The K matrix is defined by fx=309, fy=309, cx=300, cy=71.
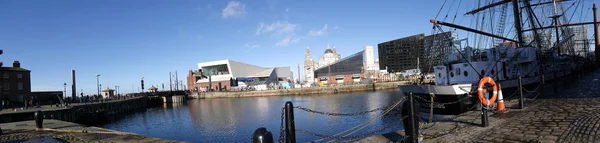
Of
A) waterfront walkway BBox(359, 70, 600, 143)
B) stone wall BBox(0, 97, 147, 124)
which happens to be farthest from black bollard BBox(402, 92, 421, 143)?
stone wall BBox(0, 97, 147, 124)

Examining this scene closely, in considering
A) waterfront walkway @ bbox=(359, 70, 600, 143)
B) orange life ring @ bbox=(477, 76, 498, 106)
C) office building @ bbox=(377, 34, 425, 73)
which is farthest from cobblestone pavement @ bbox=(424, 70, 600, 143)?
office building @ bbox=(377, 34, 425, 73)

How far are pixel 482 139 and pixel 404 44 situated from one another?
461ft

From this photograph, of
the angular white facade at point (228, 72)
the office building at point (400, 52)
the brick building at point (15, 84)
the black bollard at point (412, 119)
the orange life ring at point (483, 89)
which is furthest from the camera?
the office building at point (400, 52)

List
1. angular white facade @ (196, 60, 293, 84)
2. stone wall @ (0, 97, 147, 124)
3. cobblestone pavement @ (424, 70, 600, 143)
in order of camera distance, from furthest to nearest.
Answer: angular white facade @ (196, 60, 293, 84), stone wall @ (0, 97, 147, 124), cobblestone pavement @ (424, 70, 600, 143)

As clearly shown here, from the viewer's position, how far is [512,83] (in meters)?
22.0

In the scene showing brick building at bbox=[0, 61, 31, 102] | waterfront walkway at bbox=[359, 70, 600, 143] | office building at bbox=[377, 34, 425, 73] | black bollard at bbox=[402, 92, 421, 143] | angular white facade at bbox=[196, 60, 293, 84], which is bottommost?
waterfront walkway at bbox=[359, 70, 600, 143]

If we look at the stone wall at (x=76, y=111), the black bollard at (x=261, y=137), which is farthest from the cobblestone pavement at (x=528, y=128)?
the stone wall at (x=76, y=111)

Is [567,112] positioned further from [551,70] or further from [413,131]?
[551,70]

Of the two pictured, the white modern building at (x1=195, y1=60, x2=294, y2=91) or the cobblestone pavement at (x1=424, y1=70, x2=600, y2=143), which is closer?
the cobblestone pavement at (x1=424, y1=70, x2=600, y2=143)

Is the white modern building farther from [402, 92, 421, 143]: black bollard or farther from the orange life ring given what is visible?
[402, 92, 421, 143]: black bollard

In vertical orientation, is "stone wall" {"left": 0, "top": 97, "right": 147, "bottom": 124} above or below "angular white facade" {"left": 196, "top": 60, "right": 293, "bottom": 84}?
below

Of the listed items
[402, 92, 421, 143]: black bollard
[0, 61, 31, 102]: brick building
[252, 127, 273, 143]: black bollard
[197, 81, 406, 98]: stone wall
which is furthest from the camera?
[197, 81, 406, 98]: stone wall

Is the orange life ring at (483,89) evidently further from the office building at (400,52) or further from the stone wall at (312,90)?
the office building at (400,52)

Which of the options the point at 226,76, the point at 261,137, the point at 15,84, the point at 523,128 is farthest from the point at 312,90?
the point at 261,137
